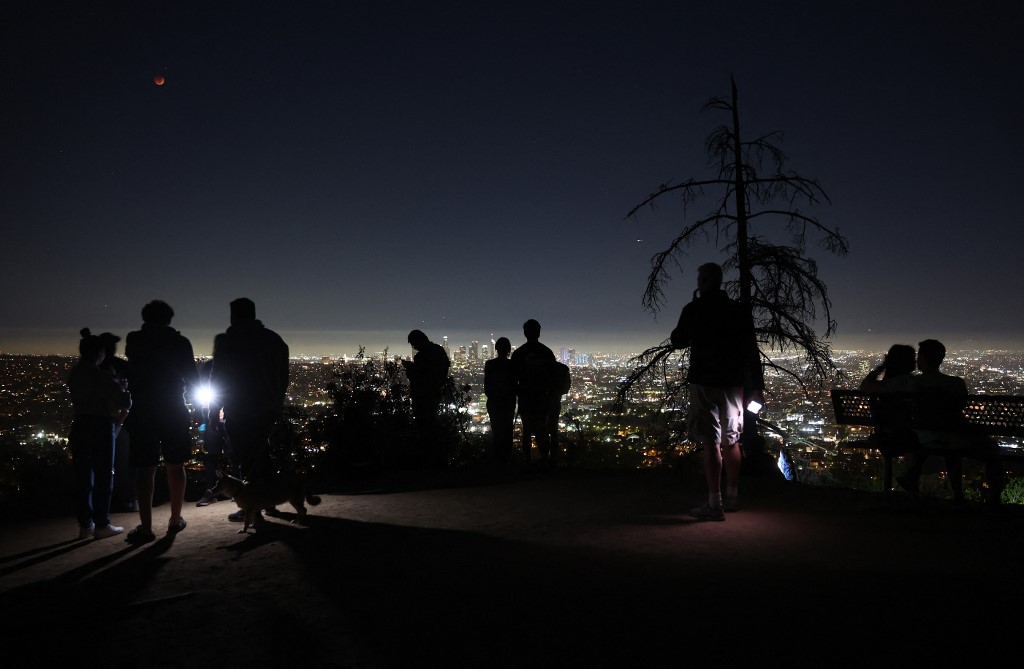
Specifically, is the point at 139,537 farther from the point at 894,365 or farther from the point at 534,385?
the point at 894,365

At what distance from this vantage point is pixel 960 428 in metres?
5.29

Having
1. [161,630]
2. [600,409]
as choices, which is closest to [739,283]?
[600,409]

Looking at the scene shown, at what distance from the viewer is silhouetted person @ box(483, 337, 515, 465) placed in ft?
27.9

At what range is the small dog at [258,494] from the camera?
5094 mm

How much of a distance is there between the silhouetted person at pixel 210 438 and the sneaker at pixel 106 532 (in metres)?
0.99

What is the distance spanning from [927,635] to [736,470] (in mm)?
2570

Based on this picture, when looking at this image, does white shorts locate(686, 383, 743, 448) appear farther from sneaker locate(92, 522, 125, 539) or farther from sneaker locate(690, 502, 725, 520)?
sneaker locate(92, 522, 125, 539)

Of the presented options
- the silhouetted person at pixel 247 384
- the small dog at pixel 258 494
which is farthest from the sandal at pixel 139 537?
the silhouetted person at pixel 247 384

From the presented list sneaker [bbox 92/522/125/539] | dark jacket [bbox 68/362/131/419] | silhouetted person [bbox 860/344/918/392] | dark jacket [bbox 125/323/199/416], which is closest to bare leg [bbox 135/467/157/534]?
sneaker [bbox 92/522/125/539]

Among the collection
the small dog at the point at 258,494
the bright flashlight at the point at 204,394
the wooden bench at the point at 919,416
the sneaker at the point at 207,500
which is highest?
the bright flashlight at the point at 204,394

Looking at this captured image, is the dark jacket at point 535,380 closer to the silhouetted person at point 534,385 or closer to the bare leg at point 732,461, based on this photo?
the silhouetted person at point 534,385

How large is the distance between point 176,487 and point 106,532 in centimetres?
64

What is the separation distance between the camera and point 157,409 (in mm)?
5086

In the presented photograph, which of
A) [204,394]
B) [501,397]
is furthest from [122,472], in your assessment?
[501,397]
